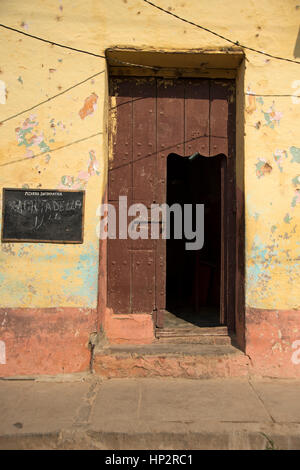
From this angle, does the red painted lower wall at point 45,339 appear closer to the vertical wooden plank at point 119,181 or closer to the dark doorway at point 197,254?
the vertical wooden plank at point 119,181

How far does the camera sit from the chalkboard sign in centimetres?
377

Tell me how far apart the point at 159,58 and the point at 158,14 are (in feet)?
1.37

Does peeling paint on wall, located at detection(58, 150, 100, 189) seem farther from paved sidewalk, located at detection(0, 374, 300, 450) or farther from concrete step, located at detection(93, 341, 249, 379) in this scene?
paved sidewalk, located at detection(0, 374, 300, 450)

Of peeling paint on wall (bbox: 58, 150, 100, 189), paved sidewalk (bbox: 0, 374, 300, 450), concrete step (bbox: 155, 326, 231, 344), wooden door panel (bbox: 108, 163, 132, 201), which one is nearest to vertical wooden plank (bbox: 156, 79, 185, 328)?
concrete step (bbox: 155, 326, 231, 344)

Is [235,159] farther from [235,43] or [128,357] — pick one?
[128,357]

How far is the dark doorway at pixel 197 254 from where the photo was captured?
5715 mm

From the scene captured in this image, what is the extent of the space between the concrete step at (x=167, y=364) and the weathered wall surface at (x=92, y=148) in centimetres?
18

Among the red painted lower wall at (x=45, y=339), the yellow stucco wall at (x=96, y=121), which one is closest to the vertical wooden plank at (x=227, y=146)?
the yellow stucco wall at (x=96, y=121)

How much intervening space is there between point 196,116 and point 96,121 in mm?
1159

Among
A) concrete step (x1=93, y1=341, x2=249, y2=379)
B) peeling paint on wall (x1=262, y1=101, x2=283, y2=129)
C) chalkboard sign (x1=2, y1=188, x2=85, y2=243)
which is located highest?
peeling paint on wall (x1=262, y1=101, x2=283, y2=129)

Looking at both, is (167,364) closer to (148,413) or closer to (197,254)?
(148,413)

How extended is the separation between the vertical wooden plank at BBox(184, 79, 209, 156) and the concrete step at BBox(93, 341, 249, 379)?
2.21 m

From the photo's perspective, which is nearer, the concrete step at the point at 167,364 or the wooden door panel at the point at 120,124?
the concrete step at the point at 167,364
